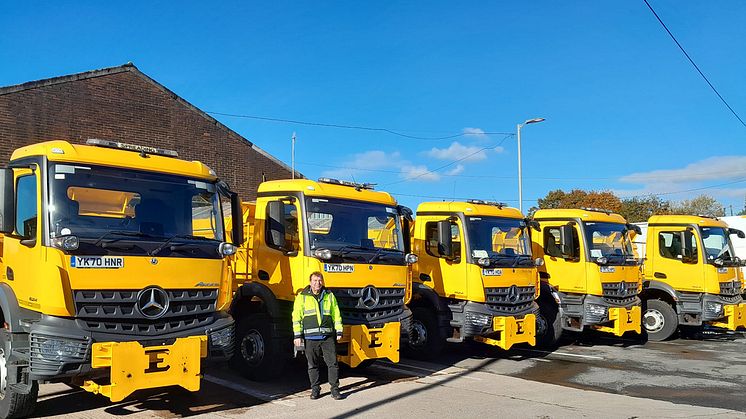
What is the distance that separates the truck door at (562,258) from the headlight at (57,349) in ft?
31.5

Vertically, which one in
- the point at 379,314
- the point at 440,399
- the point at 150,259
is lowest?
the point at 440,399

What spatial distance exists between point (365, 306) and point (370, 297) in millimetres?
152

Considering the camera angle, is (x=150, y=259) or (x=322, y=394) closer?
(x=150, y=259)

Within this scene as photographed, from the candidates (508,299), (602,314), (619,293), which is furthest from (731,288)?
(508,299)

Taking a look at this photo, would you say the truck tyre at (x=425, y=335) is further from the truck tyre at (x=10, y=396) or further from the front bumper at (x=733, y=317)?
the front bumper at (x=733, y=317)

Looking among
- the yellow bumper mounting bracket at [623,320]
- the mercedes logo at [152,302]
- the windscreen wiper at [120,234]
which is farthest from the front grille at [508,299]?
the windscreen wiper at [120,234]

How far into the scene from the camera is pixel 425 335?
10.9 meters

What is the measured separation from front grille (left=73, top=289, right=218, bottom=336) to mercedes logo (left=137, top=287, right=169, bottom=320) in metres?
0.04

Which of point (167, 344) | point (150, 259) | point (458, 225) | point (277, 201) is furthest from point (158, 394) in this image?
point (458, 225)

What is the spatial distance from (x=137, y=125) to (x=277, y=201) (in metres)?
11.6

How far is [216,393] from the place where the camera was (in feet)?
26.6

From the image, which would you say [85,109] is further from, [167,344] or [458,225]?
[167,344]

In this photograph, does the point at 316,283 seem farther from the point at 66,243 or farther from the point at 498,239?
the point at 498,239

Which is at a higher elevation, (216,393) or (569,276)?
(569,276)
